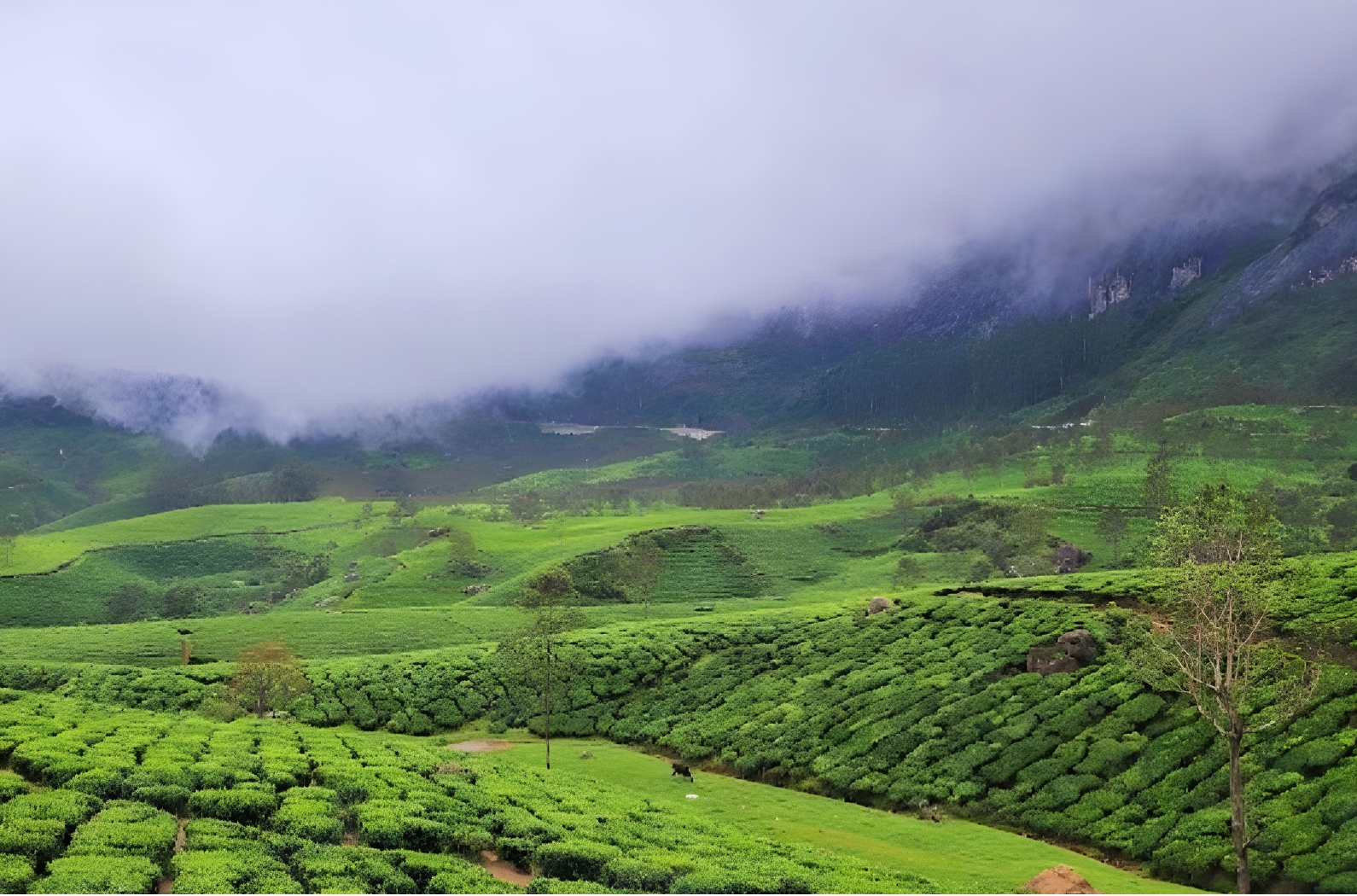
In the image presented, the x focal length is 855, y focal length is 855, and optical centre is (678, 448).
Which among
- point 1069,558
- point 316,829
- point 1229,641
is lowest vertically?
point 1069,558

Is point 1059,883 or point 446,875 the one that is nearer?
point 446,875

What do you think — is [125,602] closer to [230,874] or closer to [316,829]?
[316,829]

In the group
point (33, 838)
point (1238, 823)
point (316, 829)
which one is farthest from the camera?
point (1238, 823)

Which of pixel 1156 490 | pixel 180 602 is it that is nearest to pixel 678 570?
pixel 1156 490

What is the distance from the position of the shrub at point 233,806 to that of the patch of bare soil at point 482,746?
95.5 feet

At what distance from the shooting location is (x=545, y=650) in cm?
6175

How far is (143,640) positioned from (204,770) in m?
71.4

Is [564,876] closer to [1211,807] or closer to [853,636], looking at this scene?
[1211,807]

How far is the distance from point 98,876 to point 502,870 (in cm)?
1017

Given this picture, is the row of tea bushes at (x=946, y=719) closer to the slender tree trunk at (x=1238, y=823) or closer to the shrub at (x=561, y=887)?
the slender tree trunk at (x=1238, y=823)

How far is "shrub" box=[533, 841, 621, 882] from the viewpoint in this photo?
2442cm

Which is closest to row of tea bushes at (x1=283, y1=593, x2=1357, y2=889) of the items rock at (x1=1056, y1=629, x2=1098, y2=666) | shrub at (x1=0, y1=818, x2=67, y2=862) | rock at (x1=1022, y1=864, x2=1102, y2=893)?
rock at (x1=1056, y1=629, x2=1098, y2=666)

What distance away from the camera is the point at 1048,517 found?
14238 cm

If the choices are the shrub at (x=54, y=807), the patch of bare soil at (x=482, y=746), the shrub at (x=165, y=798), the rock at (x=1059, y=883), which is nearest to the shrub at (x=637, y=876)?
the rock at (x=1059, y=883)
